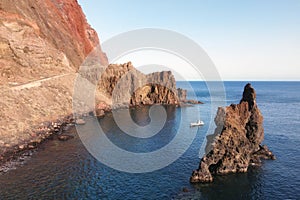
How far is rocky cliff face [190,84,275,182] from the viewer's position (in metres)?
57.2

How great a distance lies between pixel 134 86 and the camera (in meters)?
168

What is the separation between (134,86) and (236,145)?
114569 millimetres

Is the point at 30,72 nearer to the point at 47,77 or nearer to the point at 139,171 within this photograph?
the point at 47,77

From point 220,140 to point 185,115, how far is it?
7693cm

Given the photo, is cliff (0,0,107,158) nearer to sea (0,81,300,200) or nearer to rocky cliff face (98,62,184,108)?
sea (0,81,300,200)

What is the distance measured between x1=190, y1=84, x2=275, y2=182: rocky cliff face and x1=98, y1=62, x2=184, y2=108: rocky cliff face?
10129cm

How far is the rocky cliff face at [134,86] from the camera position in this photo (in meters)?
166

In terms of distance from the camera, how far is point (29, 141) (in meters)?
76.8

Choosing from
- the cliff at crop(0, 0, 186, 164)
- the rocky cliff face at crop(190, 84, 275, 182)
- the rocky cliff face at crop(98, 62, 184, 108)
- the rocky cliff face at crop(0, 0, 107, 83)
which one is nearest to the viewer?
the rocky cliff face at crop(190, 84, 275, 182)

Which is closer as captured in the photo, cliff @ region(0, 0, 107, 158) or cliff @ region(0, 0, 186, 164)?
cliff @ region(0, 0, 107, 158)

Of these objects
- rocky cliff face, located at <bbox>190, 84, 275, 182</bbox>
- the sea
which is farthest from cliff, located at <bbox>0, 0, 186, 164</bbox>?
rocky cliff face, located at <bbox>190, 84, 275, 182</bbox>

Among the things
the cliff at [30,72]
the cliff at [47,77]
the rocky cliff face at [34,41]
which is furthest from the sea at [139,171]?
the rocky cliff face at [34,41]

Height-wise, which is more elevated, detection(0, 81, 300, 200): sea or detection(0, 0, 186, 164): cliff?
detection(0, 0, 186, 164): cliff

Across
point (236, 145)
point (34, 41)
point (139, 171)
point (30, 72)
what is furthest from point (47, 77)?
point (236, 145)
